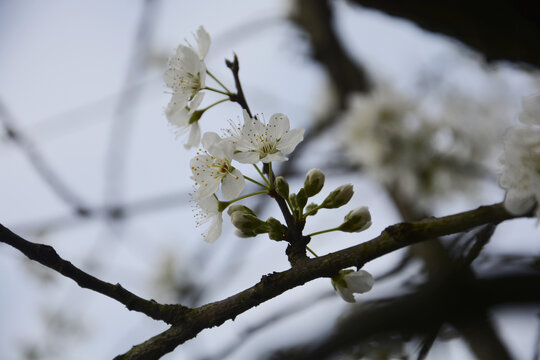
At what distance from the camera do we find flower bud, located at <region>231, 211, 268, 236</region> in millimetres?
853

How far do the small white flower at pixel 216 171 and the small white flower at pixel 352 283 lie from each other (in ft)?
0.87

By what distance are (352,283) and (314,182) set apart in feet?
0.67

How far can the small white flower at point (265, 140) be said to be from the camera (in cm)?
85

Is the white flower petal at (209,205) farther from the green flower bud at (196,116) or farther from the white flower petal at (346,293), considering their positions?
the white flower petal at (346,293)

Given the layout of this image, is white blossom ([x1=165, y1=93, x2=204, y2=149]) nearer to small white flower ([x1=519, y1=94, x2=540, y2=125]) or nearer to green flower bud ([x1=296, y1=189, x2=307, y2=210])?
green flower bud ([x1=296, y1=189, x2=307, y2=210])

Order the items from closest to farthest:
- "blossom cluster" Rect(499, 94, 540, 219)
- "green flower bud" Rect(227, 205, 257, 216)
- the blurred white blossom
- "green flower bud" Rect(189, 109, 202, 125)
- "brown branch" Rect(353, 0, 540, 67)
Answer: "blossom cluster" Rect(499, 94, 540, 219) → "green flower bud" Rect(227, 205, 257, 216) → "green flower bud" Rect(189, 109, 202, 125) → "brown branch" Rect(353, 0, 540, 67) → the blurred white blossom

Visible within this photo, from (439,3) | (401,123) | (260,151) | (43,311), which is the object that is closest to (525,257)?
(260,151)

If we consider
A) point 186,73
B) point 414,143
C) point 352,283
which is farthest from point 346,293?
point 414,143

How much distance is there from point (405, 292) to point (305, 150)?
7.22ft

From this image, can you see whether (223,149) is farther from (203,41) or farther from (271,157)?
(203,41)

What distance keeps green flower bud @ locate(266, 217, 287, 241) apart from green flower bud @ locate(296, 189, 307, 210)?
7cm

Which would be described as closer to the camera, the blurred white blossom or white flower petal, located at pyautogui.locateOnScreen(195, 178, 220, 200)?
white flower petal, located at pyautogui.locateOnScreen(195, 178, 220, 200)

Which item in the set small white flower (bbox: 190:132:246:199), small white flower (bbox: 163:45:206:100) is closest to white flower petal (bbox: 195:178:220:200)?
small white flower (bbox: 190:132:246:199)

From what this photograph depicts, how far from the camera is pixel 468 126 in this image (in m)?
2.87
